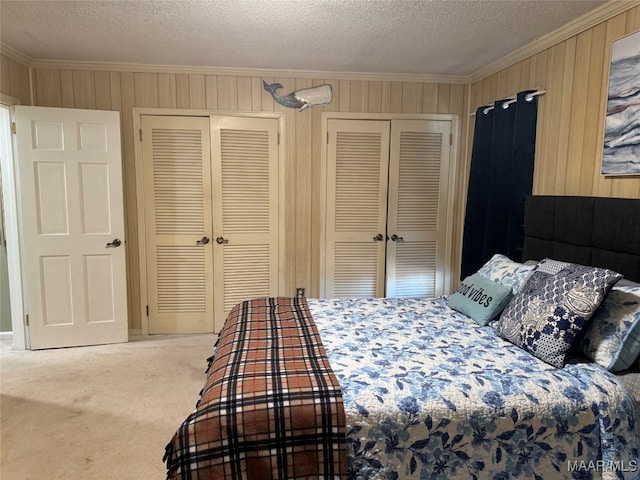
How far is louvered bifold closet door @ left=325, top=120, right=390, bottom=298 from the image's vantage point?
3.89 m

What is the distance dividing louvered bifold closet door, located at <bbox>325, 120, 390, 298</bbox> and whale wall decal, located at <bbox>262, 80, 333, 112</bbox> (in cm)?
22

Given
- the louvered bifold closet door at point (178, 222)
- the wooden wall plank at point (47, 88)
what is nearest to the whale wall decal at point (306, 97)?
the louvered bifold closet door at point (178, 222)

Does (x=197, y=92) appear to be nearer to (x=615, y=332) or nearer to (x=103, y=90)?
(x=103, y=90)

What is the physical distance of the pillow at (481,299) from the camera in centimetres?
231

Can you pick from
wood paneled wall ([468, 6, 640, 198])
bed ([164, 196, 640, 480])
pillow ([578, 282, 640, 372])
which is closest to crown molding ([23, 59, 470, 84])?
wood paneled wall ([468, 6, 640, 198])

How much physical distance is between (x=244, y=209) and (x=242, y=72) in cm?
122

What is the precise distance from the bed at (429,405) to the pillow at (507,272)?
0.28m

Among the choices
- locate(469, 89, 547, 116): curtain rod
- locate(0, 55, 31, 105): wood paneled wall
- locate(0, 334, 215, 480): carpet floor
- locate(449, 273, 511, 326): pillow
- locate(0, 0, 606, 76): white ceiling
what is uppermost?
locate(0, 0, 606, 76): white ceiling

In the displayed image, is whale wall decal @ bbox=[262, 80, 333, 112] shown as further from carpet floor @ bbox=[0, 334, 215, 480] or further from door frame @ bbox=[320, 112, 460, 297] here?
→ carpet floor @ bbox=[0, 334, 215, 480]

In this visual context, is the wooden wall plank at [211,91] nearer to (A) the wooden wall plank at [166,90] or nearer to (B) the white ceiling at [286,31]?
(B) the white ceiling at [286,31]

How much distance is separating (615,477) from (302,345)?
1310 mm

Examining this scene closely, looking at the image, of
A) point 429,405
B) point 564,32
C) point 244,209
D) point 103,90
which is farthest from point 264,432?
point 103,90

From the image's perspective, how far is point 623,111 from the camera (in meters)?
2.20

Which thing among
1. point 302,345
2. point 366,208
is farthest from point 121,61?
point 302,345
